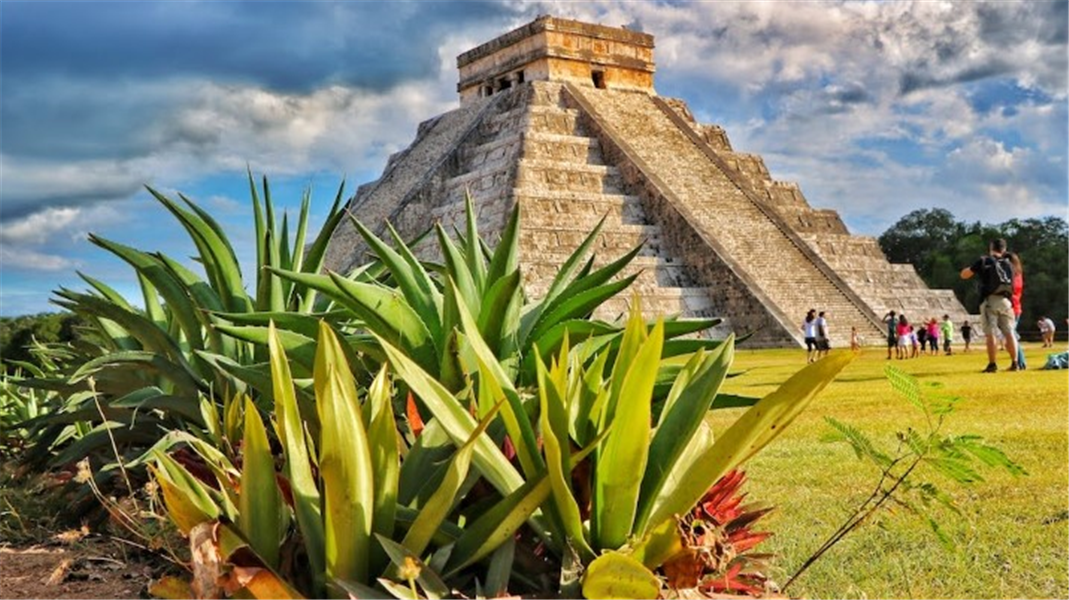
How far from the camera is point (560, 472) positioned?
1181mm

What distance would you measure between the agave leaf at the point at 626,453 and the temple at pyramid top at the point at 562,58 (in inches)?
1085

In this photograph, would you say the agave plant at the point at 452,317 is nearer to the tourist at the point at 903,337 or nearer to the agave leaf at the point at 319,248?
the agave leaf at the point at 319,248

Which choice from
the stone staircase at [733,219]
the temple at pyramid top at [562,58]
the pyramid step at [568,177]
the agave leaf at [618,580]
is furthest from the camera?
the temple at pyramid top at [562,58]

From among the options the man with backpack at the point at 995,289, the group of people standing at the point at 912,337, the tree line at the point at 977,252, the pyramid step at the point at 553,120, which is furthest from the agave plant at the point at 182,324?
the tree line at the point at 977,252

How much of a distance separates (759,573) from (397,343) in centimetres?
66

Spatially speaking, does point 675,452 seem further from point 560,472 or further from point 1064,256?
point 1064,256

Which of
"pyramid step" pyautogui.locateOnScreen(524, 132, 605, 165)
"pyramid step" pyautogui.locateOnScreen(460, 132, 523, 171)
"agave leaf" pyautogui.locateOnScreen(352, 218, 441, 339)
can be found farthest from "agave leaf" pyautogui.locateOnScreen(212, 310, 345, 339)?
"pyramid step" pyautogui.locateOnScreen(460, 132, 523, 171)

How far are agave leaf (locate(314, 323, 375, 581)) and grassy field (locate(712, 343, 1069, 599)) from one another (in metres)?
0.97

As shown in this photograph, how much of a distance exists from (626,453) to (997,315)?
10.8m

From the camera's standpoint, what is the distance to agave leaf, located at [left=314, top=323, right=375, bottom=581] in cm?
118

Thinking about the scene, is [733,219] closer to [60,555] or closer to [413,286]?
[60,555]

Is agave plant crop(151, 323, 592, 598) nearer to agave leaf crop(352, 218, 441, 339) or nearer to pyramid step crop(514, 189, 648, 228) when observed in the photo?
agave leaf crop(352, 218, 441, 339)

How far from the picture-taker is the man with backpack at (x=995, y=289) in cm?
1067

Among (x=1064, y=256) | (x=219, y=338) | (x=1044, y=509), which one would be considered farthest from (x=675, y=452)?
(x=1064, y=256)
